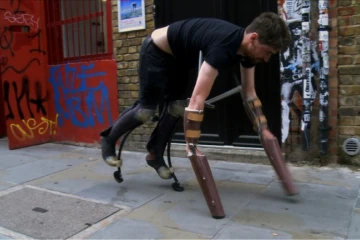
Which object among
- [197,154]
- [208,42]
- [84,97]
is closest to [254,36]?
[208,42]

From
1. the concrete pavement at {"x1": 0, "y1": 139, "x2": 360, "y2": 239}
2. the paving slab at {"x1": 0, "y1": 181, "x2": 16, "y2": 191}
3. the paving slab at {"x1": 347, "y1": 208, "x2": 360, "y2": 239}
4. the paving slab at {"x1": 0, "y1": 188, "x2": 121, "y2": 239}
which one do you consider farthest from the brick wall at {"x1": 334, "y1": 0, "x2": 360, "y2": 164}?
the paving slab at {"x1": 0, "y1": 181, "x2": 16, "y2": 191}

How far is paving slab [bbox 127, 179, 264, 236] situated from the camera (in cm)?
298

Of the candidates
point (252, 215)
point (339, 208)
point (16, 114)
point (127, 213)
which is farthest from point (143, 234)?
point (16, 114)

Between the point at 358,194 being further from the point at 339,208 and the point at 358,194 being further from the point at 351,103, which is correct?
the point at 351,103

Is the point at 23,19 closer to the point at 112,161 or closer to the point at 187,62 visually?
the point at 112,161

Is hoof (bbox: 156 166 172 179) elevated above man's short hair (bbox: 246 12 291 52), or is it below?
below

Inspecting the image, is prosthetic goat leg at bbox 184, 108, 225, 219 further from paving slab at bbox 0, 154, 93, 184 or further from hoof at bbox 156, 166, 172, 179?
paving slab at bbox 0, 154, 93, 184

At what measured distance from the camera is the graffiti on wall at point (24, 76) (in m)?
5.96

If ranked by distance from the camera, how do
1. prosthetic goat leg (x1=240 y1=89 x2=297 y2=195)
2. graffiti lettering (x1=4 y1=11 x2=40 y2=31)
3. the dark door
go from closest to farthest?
prosthetic goat leg (x1=240 y1=89 x2=297 y2=195)
the dark door
graffiti lettering (x1=4 y1=11 x2=40 y2=31)

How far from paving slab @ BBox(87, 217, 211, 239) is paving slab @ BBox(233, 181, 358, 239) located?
0.49 metres

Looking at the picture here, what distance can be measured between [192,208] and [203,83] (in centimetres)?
113

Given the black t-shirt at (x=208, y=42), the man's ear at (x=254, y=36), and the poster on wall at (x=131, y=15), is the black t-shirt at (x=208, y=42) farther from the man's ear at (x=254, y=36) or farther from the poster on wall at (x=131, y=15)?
the poster on wall at (x=131, y=15)

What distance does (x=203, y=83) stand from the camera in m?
2.89

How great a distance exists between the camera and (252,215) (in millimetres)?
3129
